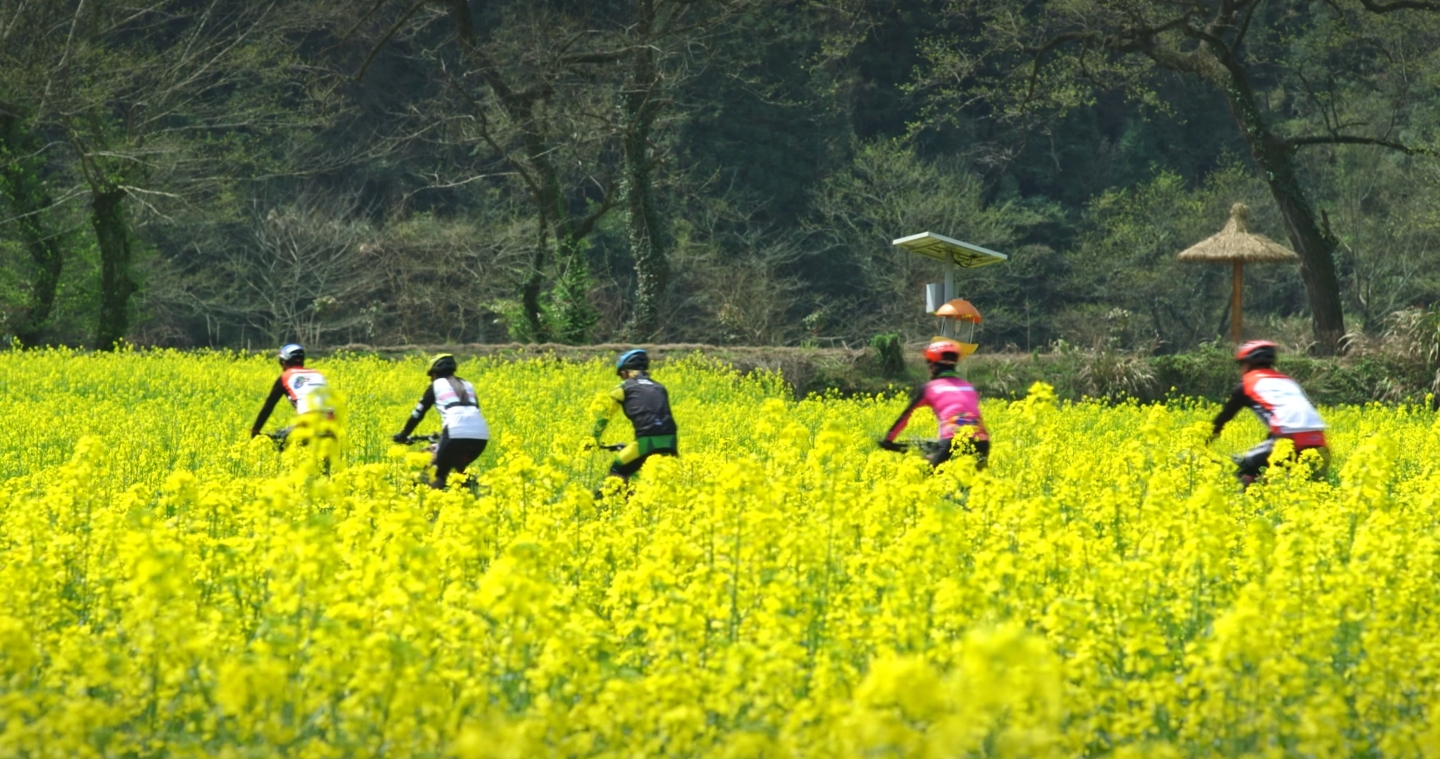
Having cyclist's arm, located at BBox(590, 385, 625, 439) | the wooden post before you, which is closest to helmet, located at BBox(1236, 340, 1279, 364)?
cyclist's arm, located at BBox(590, 385, 625, 439)

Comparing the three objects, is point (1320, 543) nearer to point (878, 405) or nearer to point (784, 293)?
point (878, 405)

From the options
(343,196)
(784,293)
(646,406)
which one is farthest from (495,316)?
(646,406)

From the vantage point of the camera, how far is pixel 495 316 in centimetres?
4016

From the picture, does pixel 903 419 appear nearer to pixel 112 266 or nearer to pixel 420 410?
pixel 420 410

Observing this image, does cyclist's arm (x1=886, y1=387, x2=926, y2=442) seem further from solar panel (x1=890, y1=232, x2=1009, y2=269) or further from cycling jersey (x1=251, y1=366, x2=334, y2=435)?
solar panel (x1=890, y1=232, x2=1009, y2=269)

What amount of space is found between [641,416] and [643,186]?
66.1ft

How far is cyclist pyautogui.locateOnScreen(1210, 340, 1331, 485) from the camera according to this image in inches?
427

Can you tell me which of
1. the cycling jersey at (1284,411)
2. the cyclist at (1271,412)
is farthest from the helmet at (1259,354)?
the cycling jersey at (1284,411)

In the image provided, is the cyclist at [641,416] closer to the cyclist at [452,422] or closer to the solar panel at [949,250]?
the cyclist at [452,422]

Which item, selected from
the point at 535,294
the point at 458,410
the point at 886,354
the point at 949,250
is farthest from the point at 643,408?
the point at 535,294

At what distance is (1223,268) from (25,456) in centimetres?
3512

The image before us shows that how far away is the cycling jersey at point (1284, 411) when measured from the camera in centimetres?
1085

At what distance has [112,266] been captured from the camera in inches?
1144

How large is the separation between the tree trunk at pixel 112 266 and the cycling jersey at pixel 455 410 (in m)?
19.1
